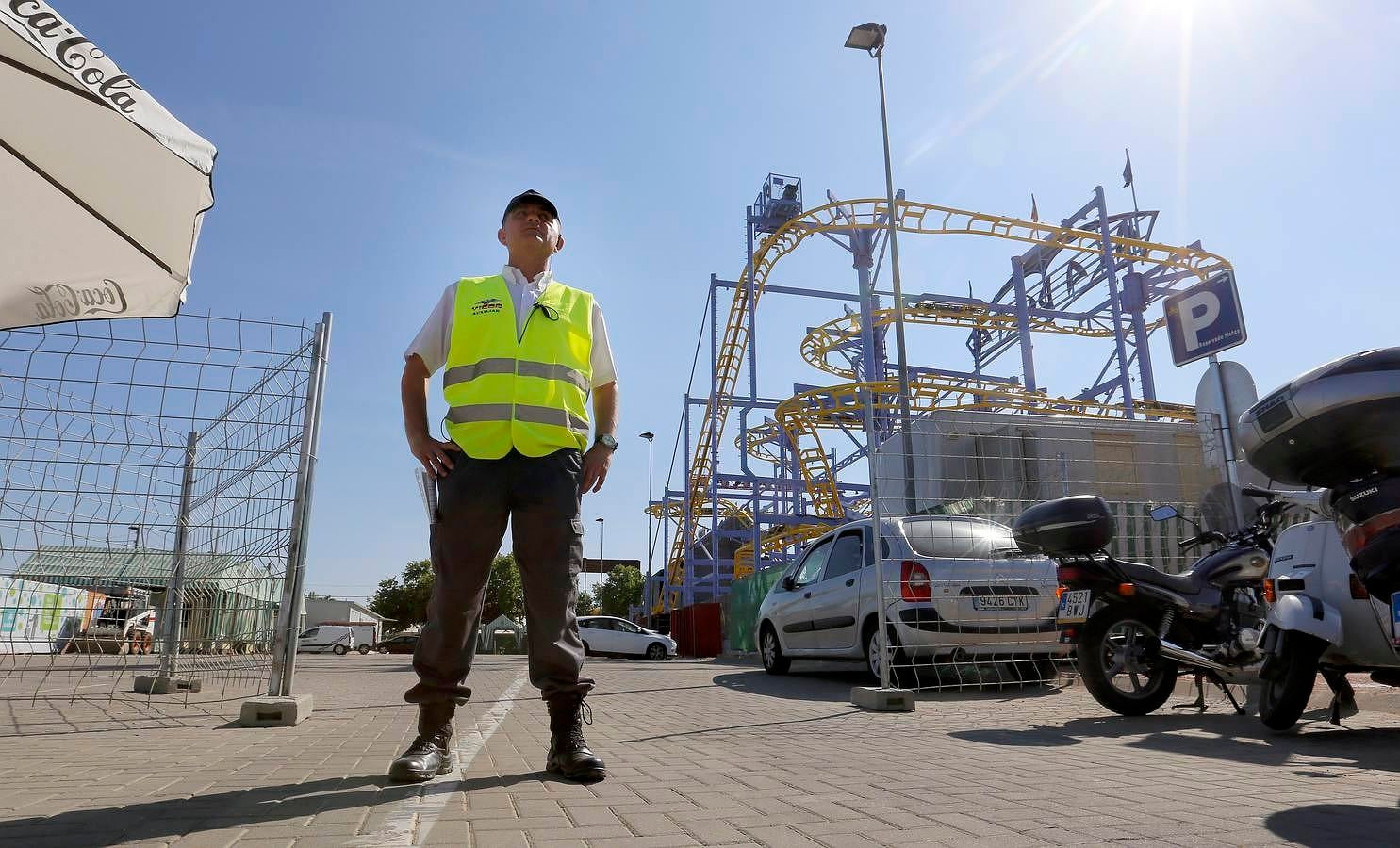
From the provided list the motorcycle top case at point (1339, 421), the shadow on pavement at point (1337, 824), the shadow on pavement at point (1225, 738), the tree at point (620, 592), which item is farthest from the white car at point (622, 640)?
the tree at point (620, 592)

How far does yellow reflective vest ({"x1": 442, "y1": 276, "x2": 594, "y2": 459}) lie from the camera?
307 cm

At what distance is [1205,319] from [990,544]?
4.07 metres

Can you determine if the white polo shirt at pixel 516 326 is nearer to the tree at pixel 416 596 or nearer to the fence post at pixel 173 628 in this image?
the fence post at pixel 173 628

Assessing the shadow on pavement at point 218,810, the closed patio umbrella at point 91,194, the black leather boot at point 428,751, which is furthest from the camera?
the closed patio umbrella at point 91,194

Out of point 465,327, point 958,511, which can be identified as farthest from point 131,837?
point 958,511

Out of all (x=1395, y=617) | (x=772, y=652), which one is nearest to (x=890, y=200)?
(x=772, y=652)

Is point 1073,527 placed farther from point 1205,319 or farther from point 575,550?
point 1205,319

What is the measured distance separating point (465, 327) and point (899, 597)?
4.90 meters

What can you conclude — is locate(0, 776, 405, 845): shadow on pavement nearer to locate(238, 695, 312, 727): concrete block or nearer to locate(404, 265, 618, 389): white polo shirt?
locate(404, 265, 618, 389): white polo shirt

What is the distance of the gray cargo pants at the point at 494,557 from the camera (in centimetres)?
299

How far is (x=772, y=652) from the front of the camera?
10.3 metres

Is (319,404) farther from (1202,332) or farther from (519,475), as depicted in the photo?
(1202,332)

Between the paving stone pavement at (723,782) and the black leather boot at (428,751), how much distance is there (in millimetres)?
56

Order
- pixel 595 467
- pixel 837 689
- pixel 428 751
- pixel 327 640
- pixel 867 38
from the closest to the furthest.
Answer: pixel 428 751
pixel 595 467
pixel 837 689
pixel 867 38
pixel 327 640
